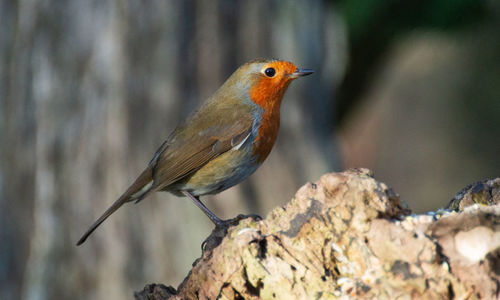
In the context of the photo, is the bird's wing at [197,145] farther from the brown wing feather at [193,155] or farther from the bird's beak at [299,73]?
the bird's beak at [299,73]

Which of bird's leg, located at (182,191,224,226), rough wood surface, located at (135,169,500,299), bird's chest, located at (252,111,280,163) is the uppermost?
bird's chest, located at (252,111,280,163)

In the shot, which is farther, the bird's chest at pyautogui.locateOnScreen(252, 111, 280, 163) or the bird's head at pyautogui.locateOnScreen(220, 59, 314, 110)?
the bird's head at pyautogui.locateOnScreen(220, 59, 314, 110)

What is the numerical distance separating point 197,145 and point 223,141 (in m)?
0.19

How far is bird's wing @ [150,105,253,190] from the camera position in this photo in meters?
3.80

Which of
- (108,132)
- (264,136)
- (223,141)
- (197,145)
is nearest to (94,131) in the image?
(108,132)

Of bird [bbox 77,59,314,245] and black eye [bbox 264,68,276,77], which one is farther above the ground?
black eye [bbox 264,68,276,77]

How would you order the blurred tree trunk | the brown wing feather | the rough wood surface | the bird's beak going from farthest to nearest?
the blurred tree trunk, the bird's beak, the brown wing feather, the rough wood surface

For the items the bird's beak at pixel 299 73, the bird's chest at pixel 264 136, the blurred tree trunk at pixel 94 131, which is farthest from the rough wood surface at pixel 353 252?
the blurred tree trunk at pixel 94 131

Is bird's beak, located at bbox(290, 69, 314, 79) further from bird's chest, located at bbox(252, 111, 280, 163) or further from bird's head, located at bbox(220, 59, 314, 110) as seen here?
bird's chest, located at bbox(252, 111, 280, 163)

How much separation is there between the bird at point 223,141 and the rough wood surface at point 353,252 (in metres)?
1.44

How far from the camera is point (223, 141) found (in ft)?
12.6

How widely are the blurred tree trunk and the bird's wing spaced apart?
5.43ft

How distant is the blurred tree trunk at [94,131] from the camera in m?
5.54

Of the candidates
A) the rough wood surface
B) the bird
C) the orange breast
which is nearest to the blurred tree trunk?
the bird
